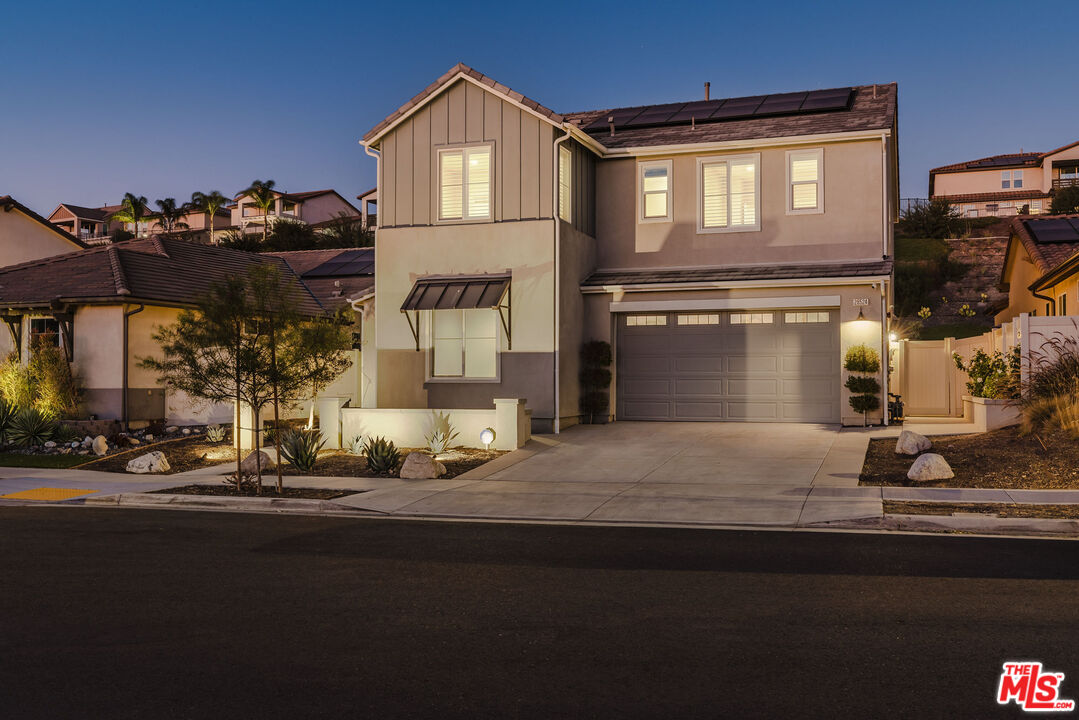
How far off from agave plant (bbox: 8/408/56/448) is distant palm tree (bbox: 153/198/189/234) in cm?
6411

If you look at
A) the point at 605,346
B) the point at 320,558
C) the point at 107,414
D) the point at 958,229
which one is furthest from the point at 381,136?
the point at 958,229

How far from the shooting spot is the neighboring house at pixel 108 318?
21.8 m

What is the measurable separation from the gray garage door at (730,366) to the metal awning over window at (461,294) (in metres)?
3.13

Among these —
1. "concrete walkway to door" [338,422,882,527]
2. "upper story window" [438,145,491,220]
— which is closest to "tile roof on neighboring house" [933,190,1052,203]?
"upper story window" [438,145,491,220]

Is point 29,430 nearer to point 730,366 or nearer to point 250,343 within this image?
point 250,343

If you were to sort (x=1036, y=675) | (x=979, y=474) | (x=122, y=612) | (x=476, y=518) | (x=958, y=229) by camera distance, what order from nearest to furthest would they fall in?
(x=1036, y=675), (x=122, y=612), (x=476, y=518), (x=979, y=474), (x=958, y=229)

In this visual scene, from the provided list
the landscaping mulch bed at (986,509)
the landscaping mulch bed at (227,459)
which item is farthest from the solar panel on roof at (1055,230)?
the landscaping mulch bed at (227,459)

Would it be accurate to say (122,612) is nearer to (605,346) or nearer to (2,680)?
(2,680)

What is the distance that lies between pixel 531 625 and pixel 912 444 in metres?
10.4

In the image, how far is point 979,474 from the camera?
13188mm

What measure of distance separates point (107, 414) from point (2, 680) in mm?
17669

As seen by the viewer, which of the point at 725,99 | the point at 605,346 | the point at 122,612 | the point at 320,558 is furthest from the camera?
the point at 725,99

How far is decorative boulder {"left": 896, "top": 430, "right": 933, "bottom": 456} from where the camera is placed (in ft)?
49.2

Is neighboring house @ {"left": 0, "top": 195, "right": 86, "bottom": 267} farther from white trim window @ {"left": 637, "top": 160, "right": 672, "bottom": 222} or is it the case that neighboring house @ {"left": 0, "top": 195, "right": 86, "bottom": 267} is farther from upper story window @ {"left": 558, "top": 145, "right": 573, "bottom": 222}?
white trim window @ {"left": 637, "top": 160, "right": 672, "bottom": 222}
